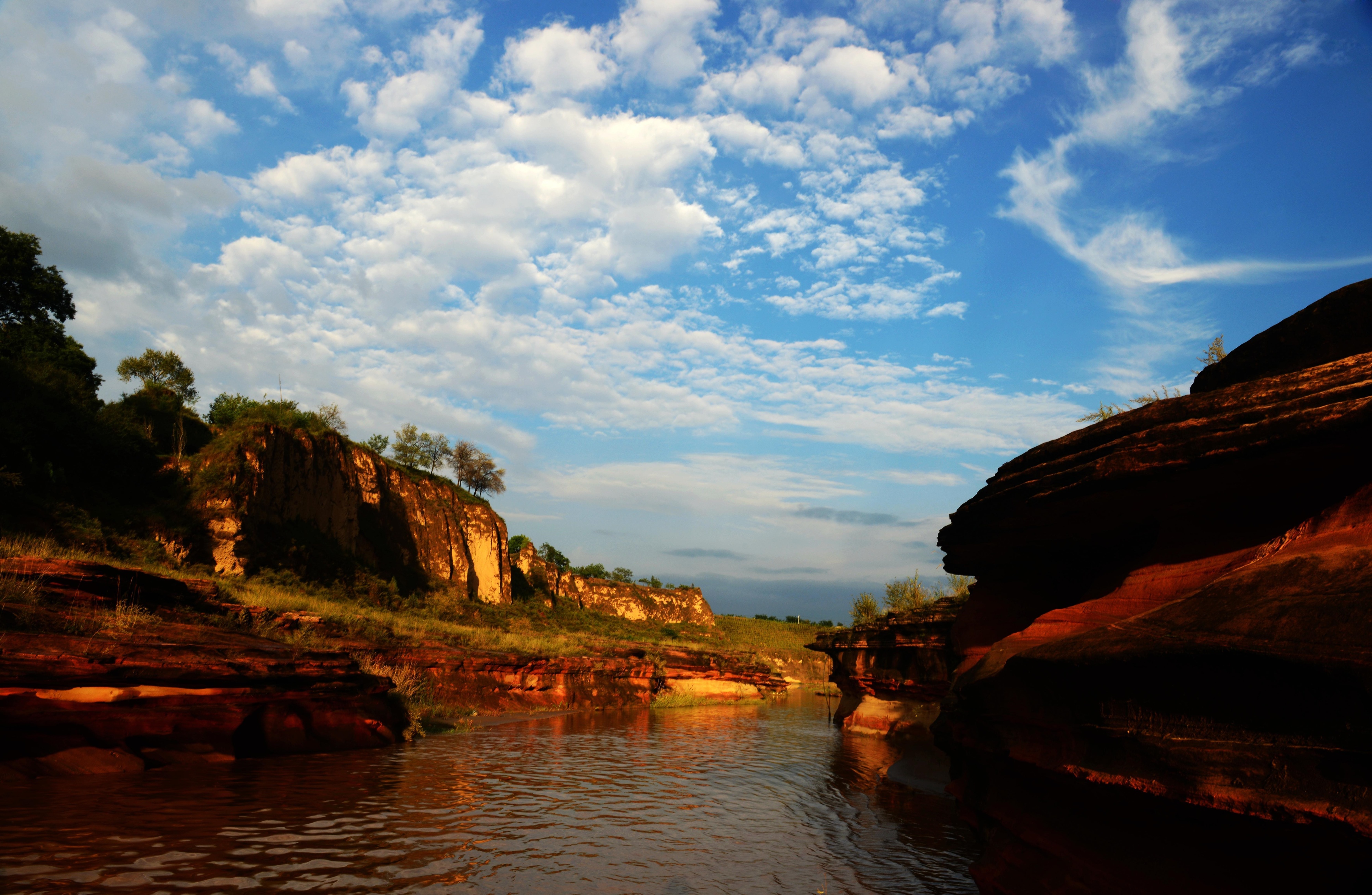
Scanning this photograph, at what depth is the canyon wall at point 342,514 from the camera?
122ft

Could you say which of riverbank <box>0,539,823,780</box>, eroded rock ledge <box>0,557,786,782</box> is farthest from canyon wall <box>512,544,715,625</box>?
eroded rock ledge <box>0,557,786,782</box>

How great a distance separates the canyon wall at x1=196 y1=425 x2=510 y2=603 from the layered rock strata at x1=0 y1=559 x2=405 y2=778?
22.0 meters

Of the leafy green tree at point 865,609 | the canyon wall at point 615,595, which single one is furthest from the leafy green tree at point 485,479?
the leafy green tree at point 865,609

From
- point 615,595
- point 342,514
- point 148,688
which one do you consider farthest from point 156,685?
point 615,595

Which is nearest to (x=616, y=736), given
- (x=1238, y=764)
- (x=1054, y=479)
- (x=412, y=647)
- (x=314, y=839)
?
(x=412, y=647)

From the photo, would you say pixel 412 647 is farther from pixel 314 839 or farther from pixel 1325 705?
pixel 1325 705

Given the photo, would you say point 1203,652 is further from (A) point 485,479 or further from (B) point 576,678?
(A) point 485,479

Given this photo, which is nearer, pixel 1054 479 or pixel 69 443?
pixel 1054 479

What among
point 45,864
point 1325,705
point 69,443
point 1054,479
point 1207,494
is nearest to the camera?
point 1325,705

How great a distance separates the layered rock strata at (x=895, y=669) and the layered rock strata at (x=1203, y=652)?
465 inches

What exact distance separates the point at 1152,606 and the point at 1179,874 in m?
2.52

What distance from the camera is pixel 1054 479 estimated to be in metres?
7.71

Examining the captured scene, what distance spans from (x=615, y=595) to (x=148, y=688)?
82.7 metres

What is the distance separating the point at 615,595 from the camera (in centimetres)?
9388
